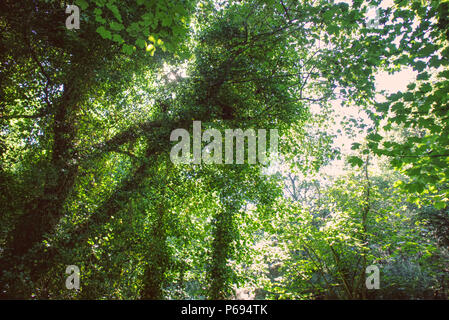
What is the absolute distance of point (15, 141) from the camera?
4.61m

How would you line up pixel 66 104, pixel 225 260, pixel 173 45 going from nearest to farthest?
pixel 173 45 < pixel 66 104 < pixel 225 260

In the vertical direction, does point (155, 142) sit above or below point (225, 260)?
above

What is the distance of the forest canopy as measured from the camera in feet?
13.0

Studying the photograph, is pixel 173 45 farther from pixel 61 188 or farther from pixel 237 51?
pixel 61 188

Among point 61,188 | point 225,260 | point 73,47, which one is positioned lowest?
point 225,260

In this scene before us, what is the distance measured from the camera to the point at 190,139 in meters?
6.84

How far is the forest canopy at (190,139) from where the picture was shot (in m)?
3.96

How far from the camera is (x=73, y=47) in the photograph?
5301mm
